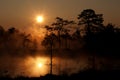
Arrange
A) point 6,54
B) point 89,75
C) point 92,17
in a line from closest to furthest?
point 89,75
point 92,17
point 6,54

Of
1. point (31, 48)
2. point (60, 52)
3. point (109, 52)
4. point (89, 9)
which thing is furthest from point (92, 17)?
point (31, 48)

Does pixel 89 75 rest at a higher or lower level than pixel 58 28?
lower

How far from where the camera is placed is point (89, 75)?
28156 mm

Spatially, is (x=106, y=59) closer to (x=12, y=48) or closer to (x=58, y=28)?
(x=58, y=28)

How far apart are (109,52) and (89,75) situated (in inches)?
1195

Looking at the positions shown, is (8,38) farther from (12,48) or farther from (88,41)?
(88,41)

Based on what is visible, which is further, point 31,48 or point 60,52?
point 31,48

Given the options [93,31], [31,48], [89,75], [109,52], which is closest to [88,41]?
[93,31]

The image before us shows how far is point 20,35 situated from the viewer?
8844cm

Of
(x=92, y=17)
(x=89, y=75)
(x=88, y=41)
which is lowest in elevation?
(x=89, y=75)

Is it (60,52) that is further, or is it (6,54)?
(6,54)

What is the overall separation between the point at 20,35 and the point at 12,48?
4.48m

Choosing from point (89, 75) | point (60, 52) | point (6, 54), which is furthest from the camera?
point (6, 54)

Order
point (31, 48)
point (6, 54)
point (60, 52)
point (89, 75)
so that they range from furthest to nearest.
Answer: point (31, 48) < point (6, 54) < point (60, 52) < point (89, 75)
